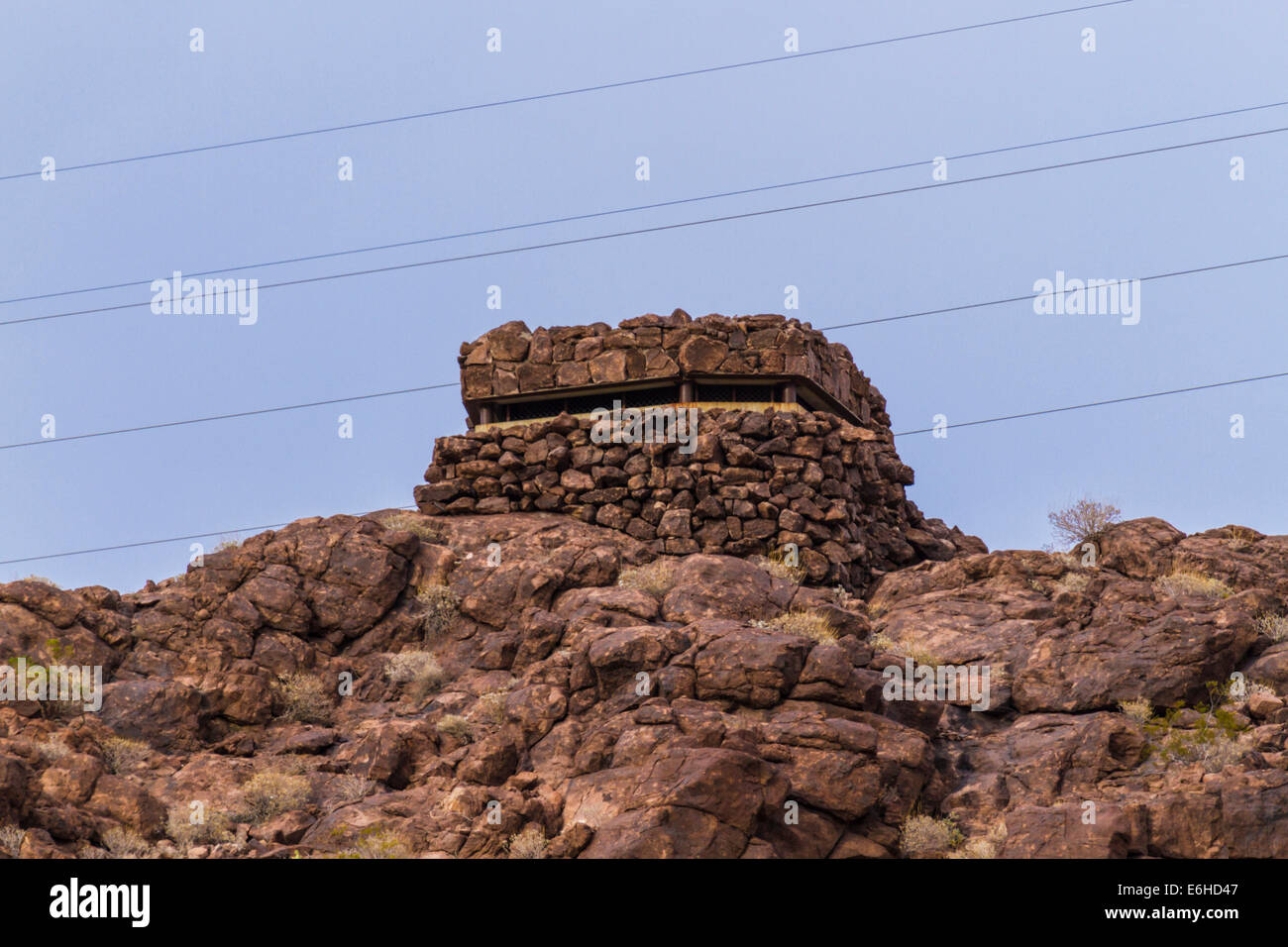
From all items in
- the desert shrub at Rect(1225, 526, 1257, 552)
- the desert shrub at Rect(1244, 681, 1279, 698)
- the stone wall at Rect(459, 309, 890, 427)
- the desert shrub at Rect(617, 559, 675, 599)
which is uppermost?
the stone wall at Rect(459, 309, 890, 427)

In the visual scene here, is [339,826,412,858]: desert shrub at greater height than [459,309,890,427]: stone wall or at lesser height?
lesser

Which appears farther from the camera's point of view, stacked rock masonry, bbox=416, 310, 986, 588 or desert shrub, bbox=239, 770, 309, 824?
stacked rock masonry, bbox=416, 310, 986, 588

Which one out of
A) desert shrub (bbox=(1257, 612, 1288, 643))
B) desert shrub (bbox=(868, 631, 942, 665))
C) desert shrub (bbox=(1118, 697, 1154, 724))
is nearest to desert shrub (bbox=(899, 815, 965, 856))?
desert shrub (bbox=(1118, 697, 1154, 724))

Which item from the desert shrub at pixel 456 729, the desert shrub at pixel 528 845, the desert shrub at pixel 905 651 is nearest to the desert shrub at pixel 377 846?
the desert shrub at pixel 528 845

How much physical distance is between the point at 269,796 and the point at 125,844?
1988 mm

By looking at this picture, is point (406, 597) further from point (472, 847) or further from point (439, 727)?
point (472, 847)

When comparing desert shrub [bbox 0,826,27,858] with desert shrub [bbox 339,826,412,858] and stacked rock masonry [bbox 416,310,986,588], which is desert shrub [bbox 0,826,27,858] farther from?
stacked rock masonry [bbox 416,310,986,588]

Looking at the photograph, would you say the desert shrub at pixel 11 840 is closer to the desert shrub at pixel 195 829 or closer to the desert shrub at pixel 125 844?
the desert shrub at pixel 125 844

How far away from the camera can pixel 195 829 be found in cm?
1784

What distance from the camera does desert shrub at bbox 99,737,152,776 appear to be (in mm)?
19172

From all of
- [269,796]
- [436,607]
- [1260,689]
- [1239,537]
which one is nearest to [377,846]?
[269,796]

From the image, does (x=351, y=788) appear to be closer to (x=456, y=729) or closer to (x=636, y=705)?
(x=456, y=729)

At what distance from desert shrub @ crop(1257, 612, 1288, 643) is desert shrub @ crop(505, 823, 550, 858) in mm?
10534

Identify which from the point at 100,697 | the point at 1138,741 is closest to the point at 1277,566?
the point at 1138,741
